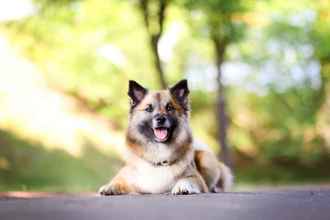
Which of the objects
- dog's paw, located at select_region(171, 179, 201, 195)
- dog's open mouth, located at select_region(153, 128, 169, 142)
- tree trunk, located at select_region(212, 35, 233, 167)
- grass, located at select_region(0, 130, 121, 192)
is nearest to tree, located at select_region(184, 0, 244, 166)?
tree trunk, located at select_region(212, 35, 233, 167)

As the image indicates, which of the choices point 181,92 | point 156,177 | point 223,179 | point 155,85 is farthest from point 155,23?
point 156,177

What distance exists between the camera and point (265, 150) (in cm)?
3011

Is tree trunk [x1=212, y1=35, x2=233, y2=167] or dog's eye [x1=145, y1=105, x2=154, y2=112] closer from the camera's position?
dog's eye [x1=145, y1=105, x2=154, y2=112]

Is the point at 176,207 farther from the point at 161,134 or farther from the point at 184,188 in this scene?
the point at 161,134

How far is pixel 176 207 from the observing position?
7250 mm

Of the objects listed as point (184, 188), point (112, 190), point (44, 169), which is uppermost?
point (44, 169)

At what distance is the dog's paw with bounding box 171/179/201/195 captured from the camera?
884cm

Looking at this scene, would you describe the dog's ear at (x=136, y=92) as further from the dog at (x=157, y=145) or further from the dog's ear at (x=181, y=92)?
the dog's ear at (x=181, y=92)

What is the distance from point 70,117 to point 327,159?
1103 cm

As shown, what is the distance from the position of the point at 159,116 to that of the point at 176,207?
219 centimetres

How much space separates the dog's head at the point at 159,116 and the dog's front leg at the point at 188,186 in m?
0.56

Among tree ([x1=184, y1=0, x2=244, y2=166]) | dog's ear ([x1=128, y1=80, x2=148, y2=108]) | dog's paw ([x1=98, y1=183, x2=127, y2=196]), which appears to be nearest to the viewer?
dog's paw ([x1=98, y1=183, x2=127, y2=196])

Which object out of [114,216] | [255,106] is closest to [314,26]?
[255,106]

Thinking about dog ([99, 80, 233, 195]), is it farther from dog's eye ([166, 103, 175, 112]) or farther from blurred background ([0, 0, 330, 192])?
blurred background ([0, 0, 330, 192])
